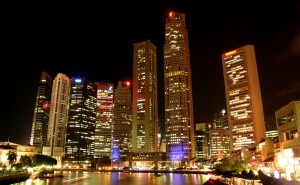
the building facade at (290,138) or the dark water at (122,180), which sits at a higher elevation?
the building facade at (290,138)

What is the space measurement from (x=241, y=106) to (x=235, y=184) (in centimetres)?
12779

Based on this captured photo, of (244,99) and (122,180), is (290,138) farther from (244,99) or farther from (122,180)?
(244,99)

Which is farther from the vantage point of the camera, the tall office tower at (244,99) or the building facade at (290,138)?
the tall office tower at (244,99)

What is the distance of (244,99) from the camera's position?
581ft

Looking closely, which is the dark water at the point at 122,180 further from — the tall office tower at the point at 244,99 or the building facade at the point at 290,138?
the tall office tower at the point at 244,99

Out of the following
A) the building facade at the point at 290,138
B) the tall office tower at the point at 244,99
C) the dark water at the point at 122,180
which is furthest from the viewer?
the tall office tower at the point at 244,99

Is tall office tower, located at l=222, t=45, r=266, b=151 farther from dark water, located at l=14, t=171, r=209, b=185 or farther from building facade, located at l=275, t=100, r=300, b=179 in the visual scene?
building facade, located at l=275, t=100, r=300, b=179

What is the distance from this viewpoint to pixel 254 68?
17862 centimetres

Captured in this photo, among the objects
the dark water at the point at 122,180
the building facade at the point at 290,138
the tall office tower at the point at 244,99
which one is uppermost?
the tall office tower at the point at 244,99

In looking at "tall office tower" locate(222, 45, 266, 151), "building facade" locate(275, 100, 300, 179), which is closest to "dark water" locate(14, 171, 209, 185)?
"building facade" locate(275, 100, 300, 179)

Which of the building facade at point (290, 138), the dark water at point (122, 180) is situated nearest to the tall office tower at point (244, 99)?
the dark water at point (122, 180)

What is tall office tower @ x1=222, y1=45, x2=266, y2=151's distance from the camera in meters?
171

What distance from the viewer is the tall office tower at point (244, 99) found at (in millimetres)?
170875

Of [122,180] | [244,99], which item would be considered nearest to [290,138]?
[122,180]
